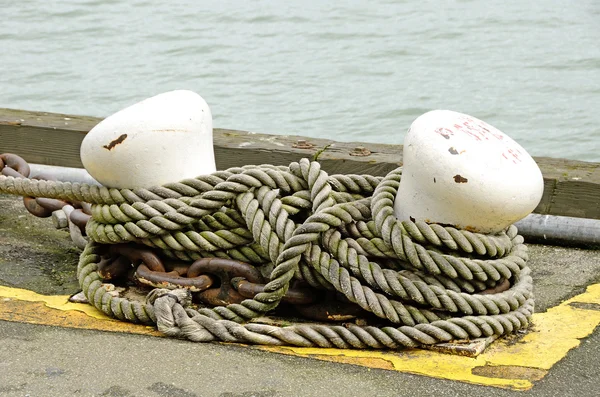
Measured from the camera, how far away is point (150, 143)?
351cm

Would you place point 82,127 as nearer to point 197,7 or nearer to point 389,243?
point 389,243

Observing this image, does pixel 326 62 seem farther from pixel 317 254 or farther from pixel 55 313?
pixel 317 254

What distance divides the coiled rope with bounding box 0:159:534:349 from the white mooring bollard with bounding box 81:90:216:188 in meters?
0.07

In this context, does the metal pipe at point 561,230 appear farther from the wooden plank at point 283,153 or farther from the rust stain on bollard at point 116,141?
the rust stain on bollard at point 116,141

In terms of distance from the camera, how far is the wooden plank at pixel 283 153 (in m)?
4.47

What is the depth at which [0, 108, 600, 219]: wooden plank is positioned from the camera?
176 inches

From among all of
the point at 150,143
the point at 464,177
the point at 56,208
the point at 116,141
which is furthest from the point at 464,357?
the point at 56,208

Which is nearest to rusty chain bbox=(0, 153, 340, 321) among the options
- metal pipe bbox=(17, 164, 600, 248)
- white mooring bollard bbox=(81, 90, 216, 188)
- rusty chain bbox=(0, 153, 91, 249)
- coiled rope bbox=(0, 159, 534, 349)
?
coiled rope bbox=(0, 159, 534, 349)

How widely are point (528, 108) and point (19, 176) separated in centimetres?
749

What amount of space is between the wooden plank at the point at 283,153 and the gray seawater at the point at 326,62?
4.87 meters

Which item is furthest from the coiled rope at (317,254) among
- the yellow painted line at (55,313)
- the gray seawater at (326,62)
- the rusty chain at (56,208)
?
the gray seawater at (326,62)

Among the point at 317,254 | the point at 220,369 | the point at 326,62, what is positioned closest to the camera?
the point at 220,369

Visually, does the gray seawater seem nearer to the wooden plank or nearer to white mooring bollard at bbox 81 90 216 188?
the wooden plank

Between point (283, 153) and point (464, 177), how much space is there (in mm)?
1685
